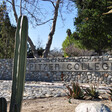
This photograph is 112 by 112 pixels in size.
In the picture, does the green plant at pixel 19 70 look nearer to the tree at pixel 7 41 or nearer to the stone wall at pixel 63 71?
the stone wall at pixel 63 71

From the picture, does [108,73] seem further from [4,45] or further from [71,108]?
[4,45]

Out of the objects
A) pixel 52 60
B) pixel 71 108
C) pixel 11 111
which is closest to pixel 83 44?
pixel 52 60

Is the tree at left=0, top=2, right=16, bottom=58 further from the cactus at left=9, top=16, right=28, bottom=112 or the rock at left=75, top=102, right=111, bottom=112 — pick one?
the cactus at left=9, top=16, right=28, bottom=112

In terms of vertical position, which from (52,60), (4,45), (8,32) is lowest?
(52,60)

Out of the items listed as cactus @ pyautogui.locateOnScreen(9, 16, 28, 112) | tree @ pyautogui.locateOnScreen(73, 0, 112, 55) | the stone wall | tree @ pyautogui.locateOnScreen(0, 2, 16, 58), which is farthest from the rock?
tree @ pyautogui.locateOnScreen(0, 2, 16, 58)

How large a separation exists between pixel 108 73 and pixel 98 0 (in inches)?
341

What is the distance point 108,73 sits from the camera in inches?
387

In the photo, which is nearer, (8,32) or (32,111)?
(32,111)

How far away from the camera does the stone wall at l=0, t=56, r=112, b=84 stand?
32.6ft

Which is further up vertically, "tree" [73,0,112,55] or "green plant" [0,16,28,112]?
"tree" [73,0,112,55]

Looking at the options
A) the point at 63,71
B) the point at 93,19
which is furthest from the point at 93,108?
the point at 93,19

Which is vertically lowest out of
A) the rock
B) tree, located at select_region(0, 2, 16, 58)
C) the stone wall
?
the rock

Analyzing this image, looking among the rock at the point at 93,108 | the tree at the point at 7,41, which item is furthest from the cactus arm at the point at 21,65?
the tree at the point at 7,41

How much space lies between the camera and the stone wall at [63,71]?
32.6ft
